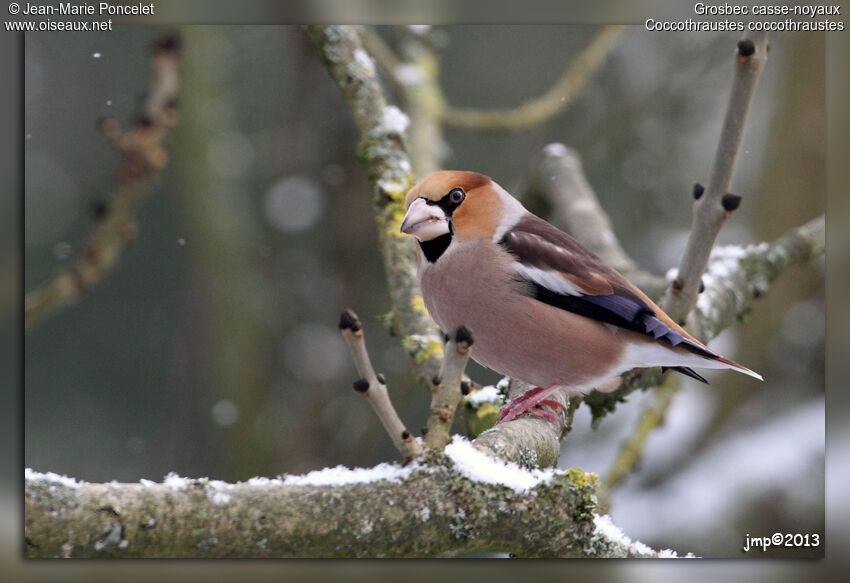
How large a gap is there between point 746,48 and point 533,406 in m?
0.98

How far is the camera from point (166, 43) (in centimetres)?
255

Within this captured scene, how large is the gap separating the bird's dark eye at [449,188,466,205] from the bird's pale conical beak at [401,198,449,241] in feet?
0.15

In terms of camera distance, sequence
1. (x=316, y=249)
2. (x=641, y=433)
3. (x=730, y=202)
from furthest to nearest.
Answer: (x=316, y=249) < (x=641, y=433) < (x=730, y=202)

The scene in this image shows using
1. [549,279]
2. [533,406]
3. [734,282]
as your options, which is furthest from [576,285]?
[734,282]

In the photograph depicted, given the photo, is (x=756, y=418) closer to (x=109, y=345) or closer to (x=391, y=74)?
(x=391, y=74)

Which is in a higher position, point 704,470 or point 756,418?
point 756,418

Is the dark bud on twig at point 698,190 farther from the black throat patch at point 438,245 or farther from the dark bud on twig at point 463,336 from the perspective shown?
the dark bud on twig at point 463,336

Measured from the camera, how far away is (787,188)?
134 inches

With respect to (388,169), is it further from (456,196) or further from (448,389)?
(448,389)

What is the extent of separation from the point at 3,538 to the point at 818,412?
216 centimetres

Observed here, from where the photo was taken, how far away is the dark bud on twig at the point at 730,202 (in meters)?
2.05

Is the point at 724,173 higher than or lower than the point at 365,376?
higher

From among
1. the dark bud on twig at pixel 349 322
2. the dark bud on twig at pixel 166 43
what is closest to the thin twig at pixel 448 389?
the dark bud on twig at pixel 349 322

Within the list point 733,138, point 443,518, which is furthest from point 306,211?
point 443,518
